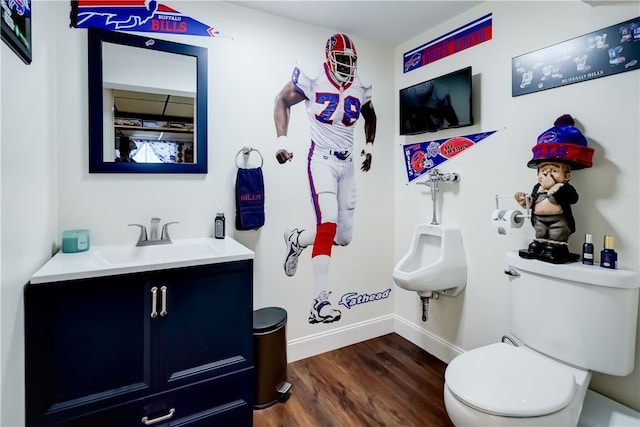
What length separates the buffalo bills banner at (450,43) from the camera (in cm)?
A: 198

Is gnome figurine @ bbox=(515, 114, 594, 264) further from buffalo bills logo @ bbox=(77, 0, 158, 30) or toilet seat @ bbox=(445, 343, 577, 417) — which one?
buffalo bills logo @ bbox=(77, 0, 158, 30)

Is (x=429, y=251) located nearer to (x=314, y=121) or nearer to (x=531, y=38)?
(x=314, y=121)

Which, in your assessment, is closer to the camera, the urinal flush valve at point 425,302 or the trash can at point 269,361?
the trash can at point 269,361

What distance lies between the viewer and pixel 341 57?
2.36m

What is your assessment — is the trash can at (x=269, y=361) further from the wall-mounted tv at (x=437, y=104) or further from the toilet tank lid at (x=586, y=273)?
the wall-mounted tv at (x=437, y=104)

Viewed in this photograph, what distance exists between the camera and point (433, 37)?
2307 millimetres

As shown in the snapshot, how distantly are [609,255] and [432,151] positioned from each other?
122 cm

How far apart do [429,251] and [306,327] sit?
1018 mm

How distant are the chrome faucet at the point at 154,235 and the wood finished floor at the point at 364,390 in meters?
1.07

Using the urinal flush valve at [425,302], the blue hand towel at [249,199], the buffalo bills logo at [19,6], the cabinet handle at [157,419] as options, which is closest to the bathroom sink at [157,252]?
the blue hand towel at [249,199]

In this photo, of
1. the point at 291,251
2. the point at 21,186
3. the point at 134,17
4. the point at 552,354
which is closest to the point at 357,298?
the point at 291,251

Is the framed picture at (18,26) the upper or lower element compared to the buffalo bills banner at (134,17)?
lower

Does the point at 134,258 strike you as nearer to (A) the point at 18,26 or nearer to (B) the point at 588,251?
(A) the point at 18,26

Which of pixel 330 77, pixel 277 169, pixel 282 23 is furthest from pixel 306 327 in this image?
pixel 282 23
